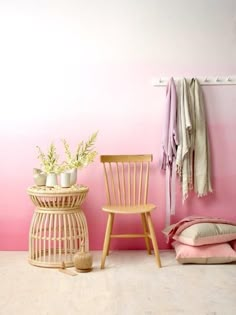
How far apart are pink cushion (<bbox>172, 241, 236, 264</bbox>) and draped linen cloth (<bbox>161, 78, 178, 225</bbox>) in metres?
0.47

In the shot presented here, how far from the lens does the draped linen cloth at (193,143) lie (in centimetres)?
337

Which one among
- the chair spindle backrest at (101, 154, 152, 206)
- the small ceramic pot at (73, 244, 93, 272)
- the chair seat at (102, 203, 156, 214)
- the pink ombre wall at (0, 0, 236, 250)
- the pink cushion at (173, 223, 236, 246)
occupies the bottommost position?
the small ceramic pot at (73, 244, 93, 272)

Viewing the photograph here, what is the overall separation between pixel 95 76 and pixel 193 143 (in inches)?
36.8

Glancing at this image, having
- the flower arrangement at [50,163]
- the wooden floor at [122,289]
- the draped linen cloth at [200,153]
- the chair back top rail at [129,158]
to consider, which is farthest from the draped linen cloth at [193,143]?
the flower arrangement at [50,163]

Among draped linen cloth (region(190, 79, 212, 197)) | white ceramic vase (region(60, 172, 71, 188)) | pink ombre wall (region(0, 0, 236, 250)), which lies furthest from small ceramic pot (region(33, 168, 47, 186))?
draped linen cloth (region(190, 79, 212, 197))

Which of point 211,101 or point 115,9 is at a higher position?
point 115,9

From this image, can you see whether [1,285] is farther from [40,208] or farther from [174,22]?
[174,22]

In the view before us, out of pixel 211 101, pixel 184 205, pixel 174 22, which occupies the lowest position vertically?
pixel 184 205

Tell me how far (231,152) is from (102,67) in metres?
1.23

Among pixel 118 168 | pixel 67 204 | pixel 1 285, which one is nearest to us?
pixel 1 285

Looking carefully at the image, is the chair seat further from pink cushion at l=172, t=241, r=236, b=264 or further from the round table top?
pink cushion at l=172, t=241, r=236, b=264

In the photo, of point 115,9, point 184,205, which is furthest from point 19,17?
point 184,205

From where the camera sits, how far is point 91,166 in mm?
3477

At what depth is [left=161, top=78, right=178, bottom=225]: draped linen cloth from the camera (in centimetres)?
336
